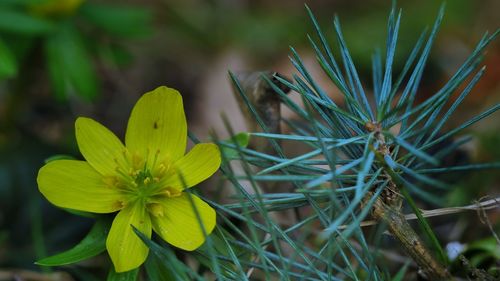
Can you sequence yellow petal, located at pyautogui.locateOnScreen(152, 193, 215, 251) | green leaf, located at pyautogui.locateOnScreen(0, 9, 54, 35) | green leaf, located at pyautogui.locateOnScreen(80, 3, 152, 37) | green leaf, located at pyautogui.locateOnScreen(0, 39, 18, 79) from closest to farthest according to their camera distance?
yellow petal, located at pyautogui.locateOnScreen(152, 193, 215, 251) < green leaf, located at pyautogui.locateOnScreen(0, 39, 18, 79) < green leaf, located at pyautogui.locateOnScreen(0, 9, 54, 35) < green leaf, located at pyautogui.locateOnScreen(80, 3, 152, 37)

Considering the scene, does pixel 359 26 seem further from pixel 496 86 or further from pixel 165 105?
pixel 165 105

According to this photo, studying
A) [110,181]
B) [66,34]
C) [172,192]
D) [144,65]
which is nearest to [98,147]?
[110,181]

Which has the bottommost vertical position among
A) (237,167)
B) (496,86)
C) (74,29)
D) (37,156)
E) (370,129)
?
(37,156)

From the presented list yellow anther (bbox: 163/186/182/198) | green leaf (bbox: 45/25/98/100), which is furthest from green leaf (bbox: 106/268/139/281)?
green leaf (bbox: 45/25/98/100)

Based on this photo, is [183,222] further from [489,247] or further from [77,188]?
[489,247]

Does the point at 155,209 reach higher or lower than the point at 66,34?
lower

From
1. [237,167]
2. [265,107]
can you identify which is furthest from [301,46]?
[265,107]

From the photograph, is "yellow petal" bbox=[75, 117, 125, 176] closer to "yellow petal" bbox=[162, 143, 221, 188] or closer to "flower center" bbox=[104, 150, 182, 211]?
"flower center" bbox=[104, 150, 182, 211]
